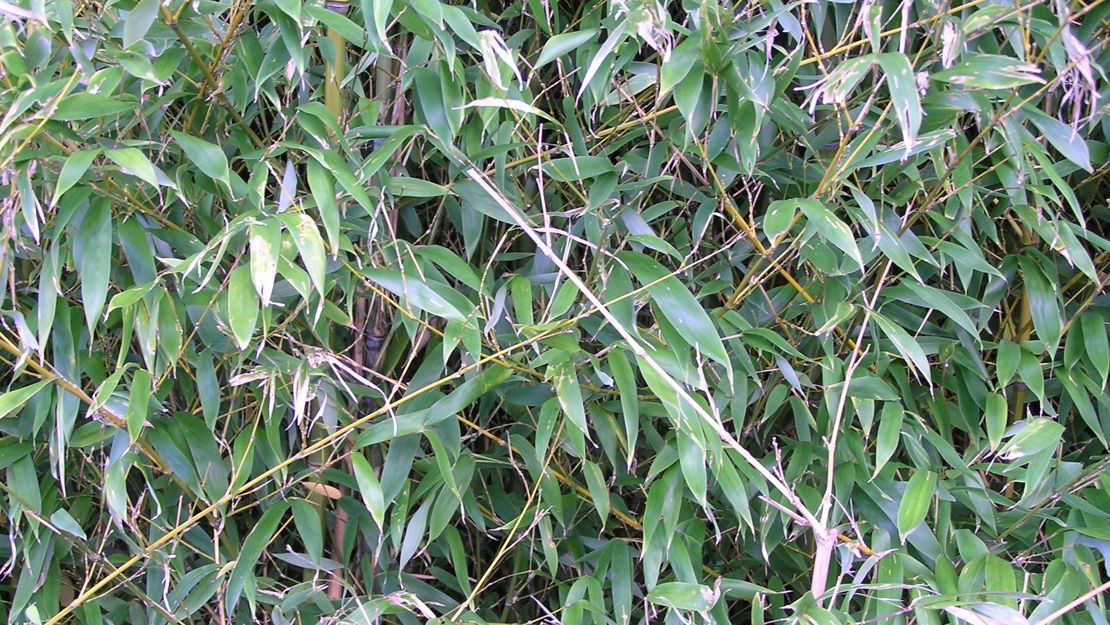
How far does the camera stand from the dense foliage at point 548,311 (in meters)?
0.87

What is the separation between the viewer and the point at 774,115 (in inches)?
39.2

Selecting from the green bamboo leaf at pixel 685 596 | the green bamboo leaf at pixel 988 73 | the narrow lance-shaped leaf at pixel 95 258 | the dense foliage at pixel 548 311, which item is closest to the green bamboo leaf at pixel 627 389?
the dense foliage at pixel 548 311

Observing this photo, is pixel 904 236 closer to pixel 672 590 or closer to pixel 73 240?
pixel 672 590

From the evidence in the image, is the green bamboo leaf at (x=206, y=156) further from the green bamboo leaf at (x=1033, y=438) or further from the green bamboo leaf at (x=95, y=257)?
the green bamboo leaf at (x=1033, y=438)

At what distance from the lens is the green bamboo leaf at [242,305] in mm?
761

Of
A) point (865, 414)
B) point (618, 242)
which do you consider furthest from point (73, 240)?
point (865, 414)

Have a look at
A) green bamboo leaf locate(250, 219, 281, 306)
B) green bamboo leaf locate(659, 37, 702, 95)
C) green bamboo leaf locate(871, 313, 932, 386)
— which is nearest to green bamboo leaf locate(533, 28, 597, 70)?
green bamboo leaf locate(659, 37, 702, 95)

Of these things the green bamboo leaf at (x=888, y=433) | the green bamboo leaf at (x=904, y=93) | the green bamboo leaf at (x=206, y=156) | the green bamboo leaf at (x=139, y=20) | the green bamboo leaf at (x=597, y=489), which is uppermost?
the green bamboo leaf at (x=139, y=20)

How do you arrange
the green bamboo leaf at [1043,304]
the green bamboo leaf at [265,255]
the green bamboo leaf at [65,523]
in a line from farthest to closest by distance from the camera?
the green bamboo leaf at [1043,304] < the green bamboo leaf at [65,523] < the green bamboo leaf at [265,255]

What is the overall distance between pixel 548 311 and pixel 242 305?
307 millimetres

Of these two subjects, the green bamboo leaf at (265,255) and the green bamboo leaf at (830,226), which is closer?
the green bamboo leaf at (265,255)

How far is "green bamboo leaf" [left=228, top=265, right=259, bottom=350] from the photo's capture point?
0.76 metres

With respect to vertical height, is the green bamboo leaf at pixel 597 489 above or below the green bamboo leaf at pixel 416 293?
below

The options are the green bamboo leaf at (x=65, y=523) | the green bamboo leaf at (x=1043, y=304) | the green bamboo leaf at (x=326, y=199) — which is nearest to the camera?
the green bamboo leaf at (x=326, y=199)
